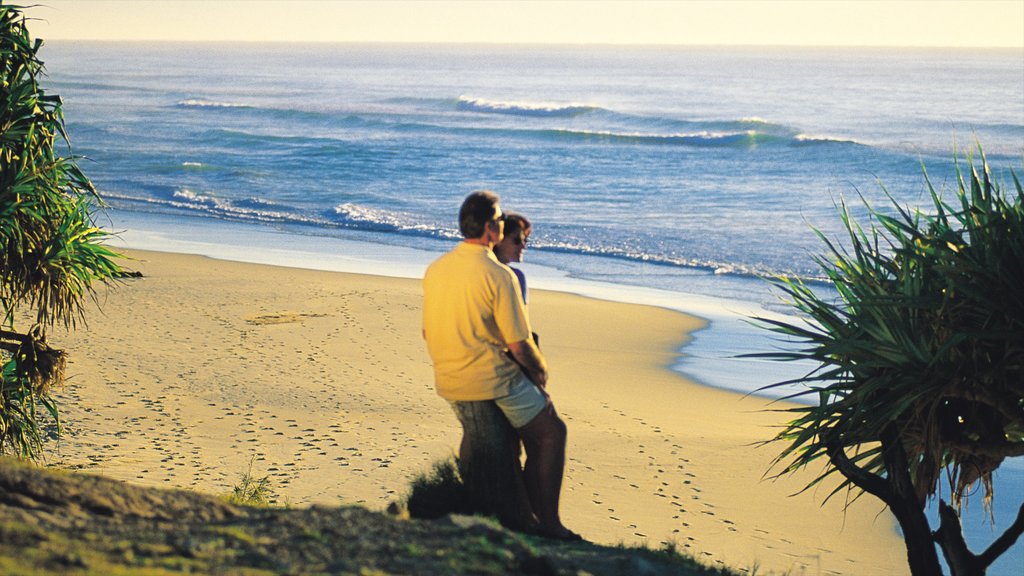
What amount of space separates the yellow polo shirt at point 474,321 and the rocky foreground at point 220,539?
0.80 m

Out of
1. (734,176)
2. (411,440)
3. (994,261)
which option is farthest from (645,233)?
(994,261)

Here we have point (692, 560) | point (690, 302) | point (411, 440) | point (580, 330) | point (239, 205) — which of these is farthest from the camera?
point (239, 205)

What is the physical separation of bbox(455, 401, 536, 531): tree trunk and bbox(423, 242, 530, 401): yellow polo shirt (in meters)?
0.11

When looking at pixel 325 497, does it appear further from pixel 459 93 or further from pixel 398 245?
pixel 459 93

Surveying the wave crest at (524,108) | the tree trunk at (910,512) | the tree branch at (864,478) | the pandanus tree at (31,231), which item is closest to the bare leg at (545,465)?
the tree branch at (864,478)

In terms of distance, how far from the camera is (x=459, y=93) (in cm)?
7744

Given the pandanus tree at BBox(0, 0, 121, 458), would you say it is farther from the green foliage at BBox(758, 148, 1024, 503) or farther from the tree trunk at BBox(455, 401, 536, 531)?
the green foliage at BBox(758, 148, 1024, 503)

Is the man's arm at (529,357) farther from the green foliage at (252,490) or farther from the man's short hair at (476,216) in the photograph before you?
the green foliage at (252,490)

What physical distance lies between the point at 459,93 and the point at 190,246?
59.1 metres

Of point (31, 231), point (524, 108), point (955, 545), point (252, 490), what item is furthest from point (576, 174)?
point (955, 545)

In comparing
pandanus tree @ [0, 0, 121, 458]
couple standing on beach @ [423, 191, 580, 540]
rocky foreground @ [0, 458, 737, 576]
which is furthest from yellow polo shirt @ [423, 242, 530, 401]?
pandanus tree @ [0, 0, 121, 458]

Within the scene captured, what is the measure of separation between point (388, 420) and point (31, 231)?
3692mm

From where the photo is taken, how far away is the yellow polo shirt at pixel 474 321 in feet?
15.9

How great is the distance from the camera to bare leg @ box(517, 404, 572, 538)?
5.06 metres
